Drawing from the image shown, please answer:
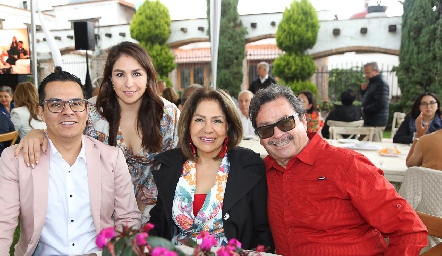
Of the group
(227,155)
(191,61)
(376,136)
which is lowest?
(376,136)

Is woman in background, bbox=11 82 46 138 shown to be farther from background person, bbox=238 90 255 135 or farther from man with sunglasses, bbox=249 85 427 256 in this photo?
man with sunglasses, bbox=249 85 427 256

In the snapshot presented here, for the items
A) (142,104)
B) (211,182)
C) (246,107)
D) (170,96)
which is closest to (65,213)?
(211,182)

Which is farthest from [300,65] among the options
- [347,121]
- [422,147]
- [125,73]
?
[125,73]

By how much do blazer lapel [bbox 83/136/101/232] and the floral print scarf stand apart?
379 mm

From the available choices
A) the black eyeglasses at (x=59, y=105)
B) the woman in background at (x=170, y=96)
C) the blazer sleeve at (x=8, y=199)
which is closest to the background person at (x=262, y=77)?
the woman in background at (x=170, y=96)

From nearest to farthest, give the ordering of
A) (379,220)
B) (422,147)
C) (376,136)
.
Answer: (379,220) → (422,147) → (376,136)

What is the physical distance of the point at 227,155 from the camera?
2.15 meters

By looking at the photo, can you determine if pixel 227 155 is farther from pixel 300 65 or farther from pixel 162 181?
pixel 300 65

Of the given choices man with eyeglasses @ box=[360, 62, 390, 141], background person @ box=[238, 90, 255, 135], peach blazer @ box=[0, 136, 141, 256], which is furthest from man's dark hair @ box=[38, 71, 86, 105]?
man with eyeglasses @ box=[360, 62, 390, 141]

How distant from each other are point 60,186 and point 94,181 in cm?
16

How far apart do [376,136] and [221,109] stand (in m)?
4.57

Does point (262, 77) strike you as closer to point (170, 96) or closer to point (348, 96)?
point (348, 96)

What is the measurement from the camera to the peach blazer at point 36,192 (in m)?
1.75

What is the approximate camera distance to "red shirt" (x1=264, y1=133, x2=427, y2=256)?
1643 mm
